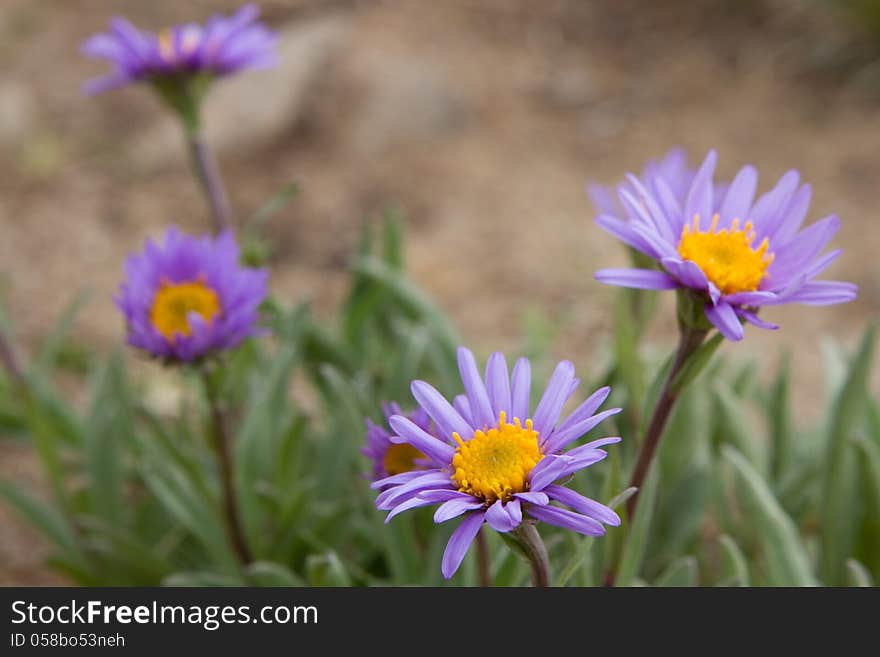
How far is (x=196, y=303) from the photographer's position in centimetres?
179

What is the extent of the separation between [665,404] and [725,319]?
21 cm

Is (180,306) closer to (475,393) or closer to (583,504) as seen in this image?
(475,393)

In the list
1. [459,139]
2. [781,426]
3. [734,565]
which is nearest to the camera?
[734,565]

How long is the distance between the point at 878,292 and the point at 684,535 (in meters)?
1.77

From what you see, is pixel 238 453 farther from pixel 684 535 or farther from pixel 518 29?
pixel 518 29

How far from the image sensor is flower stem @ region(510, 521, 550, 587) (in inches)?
46.5

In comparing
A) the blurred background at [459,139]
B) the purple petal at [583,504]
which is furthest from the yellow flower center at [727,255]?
the blurred background at [459,139]

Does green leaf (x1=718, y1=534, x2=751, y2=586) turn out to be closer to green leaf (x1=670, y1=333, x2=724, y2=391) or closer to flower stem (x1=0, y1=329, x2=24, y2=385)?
green leaf (x1=670, y1=333, x2=724, y2=391)

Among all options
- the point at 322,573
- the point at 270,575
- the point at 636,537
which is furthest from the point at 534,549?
the point at 270,575

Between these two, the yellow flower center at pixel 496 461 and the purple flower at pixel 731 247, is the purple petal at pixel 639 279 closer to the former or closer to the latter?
the purple flower at pixel 731 247

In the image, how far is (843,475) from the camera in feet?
6.63

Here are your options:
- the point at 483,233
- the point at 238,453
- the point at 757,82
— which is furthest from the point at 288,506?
the point at 757,82

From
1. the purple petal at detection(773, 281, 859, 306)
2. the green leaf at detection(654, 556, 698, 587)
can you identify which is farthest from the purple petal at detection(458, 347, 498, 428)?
the green leaf at detection(654, 556, 698, 587)

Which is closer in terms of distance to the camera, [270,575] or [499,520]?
[499,520]
